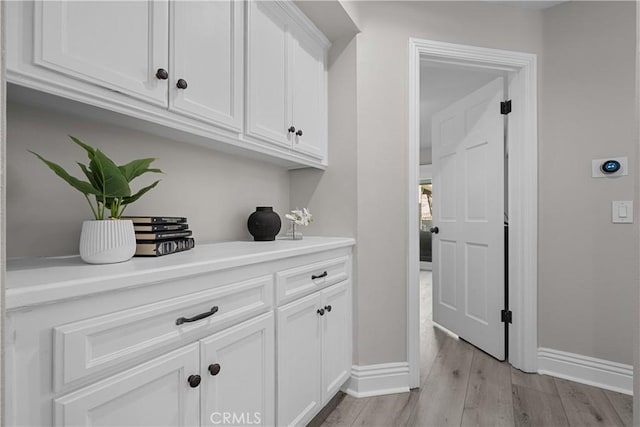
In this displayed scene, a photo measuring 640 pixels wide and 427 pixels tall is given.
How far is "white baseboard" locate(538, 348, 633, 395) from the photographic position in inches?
79.0

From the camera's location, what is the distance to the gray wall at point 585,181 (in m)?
2.03

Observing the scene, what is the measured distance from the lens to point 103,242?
932 millimetres

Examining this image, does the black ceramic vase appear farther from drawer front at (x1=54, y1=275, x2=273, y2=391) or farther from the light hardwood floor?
the light hardwood floor

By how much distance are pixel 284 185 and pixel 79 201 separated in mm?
1202

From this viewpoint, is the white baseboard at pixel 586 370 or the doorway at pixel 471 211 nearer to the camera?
the white baseboard at pixel 586 370

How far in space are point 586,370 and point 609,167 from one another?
1267mm

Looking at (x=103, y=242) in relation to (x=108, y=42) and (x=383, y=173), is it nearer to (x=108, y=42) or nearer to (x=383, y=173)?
(x=108, y=42)

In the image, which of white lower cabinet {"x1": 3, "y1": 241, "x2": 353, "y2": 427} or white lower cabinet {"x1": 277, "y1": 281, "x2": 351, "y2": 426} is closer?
white lower cabinet {"x1": 3, "y1": 241, "x2": 353, "y2": 427}

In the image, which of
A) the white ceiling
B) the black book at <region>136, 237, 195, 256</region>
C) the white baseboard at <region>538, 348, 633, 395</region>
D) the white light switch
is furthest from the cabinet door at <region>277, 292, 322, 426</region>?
the white ceiling

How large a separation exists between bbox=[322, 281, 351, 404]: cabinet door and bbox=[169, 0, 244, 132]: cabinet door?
3.17 feet

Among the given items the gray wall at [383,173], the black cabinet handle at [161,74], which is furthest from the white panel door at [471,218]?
the black cabinet handle at [161,74]

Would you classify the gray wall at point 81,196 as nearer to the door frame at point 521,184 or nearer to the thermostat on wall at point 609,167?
the door frame at point 521,184

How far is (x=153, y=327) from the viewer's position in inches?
34.4

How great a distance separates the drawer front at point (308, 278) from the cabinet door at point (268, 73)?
2.12 feet
